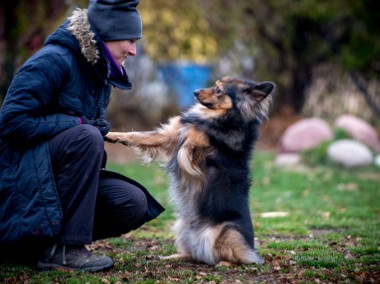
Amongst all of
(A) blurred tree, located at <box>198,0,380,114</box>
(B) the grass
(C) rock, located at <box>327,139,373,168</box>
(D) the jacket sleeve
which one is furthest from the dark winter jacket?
(A) blurred tree, located at <box>198,0,380,114</box>

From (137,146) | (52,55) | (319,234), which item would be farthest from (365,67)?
(52,55)

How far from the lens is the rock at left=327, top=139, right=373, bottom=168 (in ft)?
36.6

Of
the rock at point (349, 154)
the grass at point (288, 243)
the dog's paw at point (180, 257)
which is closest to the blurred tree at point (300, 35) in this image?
the rock at point (349, 154)

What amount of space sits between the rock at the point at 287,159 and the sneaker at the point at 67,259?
790 cm

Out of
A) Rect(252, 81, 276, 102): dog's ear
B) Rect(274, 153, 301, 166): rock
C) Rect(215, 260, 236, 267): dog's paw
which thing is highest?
Rect(252, 81, 276, 102): dog's ear

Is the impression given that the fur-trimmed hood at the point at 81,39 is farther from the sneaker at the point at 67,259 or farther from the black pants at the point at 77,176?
the sneaker at the point at 67,259

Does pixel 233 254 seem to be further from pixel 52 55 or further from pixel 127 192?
pixel 52 55

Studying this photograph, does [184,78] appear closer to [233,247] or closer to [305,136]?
[305,136]

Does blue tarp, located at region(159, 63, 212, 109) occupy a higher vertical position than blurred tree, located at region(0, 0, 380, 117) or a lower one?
lower

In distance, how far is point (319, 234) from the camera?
6.37 meters

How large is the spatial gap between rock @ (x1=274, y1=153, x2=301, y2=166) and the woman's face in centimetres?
770

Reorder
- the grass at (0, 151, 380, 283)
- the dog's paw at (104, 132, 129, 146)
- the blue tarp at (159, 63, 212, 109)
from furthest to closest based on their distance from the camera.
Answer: the blue tarp at (159, 63, 212, 109)
the dog's paw at (104, 132, 129, 146)
the grass at (0, 151, 380, 283)

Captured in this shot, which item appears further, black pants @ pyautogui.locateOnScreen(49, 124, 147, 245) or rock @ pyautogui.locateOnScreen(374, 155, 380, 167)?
rock @ pyautogui.locateOnScreen(374, 155, 380, 167)

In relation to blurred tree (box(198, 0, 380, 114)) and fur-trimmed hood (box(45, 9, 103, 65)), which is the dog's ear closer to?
fur-trimmed hood (box(45, 9, 103, 65))
